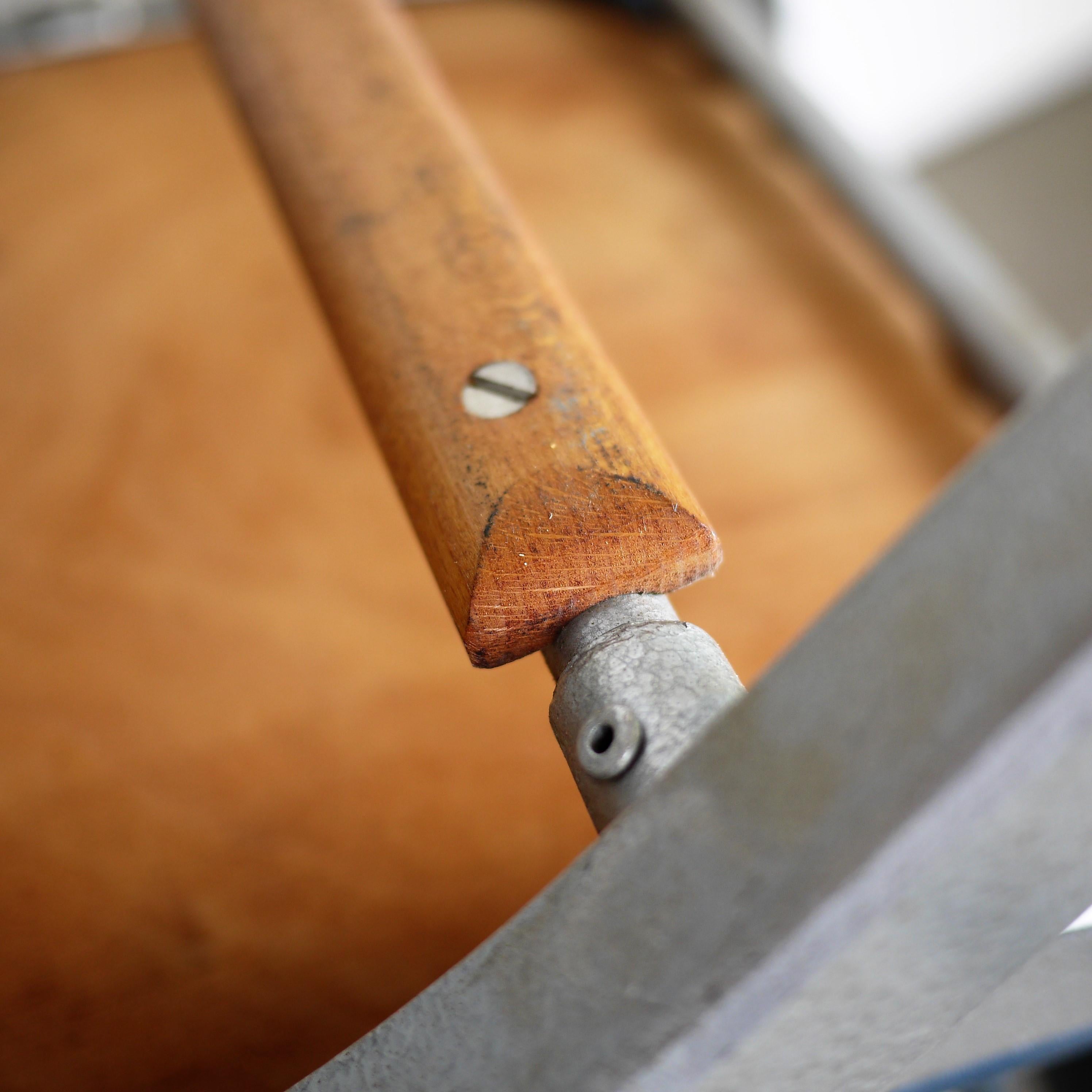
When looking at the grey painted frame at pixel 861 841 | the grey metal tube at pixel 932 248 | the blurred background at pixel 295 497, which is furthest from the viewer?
the grey metal tube at pixel 932 248

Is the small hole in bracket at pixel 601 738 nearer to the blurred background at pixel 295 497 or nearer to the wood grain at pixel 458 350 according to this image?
the wood grain at pixel 458 350

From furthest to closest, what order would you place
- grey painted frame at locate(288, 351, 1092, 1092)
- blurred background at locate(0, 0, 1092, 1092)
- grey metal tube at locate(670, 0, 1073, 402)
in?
1. grey metal tube at locate(670, 0, 1073, 402)
2. blurred background at locate(0, 0, 1092, 1092)
3. grey painted frame at locate(288, 351, 1092, 1092)

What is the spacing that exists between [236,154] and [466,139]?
0.29 m

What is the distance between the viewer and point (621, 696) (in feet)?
0.48

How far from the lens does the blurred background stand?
0.27 meters

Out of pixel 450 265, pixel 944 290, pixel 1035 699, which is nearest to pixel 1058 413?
pixel 1035 699

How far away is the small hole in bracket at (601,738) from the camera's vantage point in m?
0.14

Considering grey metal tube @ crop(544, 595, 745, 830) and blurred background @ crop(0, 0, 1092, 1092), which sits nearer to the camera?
grey metal tube @ crop(544, 595, 745, 830)

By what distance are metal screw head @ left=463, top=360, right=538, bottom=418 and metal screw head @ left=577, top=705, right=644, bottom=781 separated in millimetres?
60

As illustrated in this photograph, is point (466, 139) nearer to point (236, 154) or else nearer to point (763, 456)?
A: point (763, 456)

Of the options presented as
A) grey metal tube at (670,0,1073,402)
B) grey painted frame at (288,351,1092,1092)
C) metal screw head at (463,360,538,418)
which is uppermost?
grey metal tube at (670,0,1073,402)

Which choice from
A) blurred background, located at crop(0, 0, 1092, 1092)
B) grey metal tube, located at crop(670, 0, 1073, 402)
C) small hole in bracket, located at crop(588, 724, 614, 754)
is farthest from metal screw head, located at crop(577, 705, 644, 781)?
grey metal tube, located at crop(670, 0, 1073, 402)

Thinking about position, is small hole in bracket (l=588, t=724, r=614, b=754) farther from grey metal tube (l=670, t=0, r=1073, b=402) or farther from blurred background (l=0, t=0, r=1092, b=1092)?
grey metal tube (l=670, t=0, r=1073, b=402)

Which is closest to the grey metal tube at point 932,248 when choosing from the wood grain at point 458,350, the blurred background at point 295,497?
the blurred background at point 295,497
